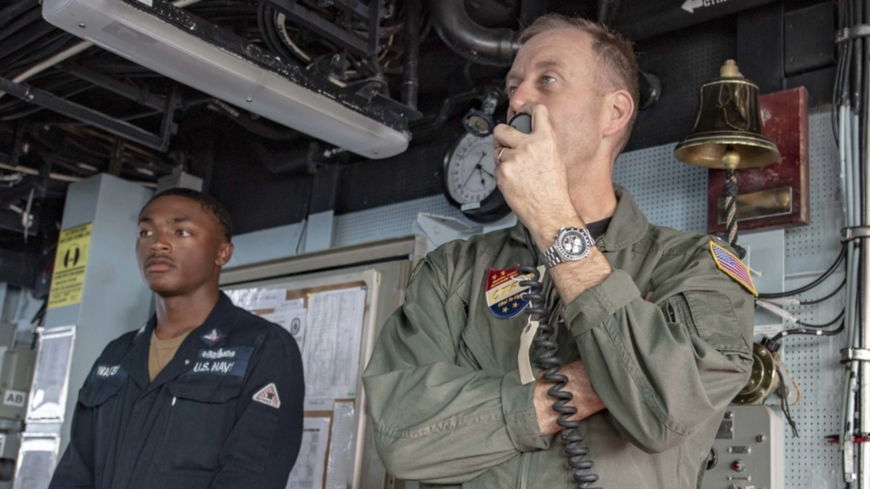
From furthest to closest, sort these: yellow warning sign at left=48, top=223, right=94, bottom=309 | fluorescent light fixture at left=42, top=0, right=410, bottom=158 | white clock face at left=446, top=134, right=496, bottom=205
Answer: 1. yellow warning sign at left=48, top=223, right=94, bottom=309
2. white clock face at left=446, top=134, right=496, bottom=205
3. fluorescent light fixture at left=42, top=0, right=410, bottom=158

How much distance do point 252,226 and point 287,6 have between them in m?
2.28

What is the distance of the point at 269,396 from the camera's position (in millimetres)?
2824

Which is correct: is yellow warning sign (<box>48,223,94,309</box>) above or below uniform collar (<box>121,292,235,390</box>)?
above

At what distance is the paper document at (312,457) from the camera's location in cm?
353

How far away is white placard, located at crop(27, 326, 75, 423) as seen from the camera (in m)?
4.60

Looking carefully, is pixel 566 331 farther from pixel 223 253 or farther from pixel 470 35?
pixel 223 253

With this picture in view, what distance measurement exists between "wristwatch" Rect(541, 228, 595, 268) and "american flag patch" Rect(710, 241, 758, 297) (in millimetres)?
307

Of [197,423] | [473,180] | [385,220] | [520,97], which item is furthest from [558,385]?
[385,220]

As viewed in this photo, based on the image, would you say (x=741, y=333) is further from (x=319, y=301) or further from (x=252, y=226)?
(x=252, y=226)

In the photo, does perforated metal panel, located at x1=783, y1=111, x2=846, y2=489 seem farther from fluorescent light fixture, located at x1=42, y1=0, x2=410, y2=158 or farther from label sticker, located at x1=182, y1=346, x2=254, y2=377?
label sticker, located at x1=182, y1=346, x2=254, y2=377

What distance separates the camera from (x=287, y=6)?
2914 mm

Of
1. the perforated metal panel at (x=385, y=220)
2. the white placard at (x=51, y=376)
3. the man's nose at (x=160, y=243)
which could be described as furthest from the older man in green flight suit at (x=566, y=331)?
the white placard at (x=51, y=376)

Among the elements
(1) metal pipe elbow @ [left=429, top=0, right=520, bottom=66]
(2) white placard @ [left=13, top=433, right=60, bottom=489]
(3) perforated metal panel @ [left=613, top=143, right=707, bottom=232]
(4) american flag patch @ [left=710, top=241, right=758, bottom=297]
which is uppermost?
(1) metal pipe elbow @ [left=429, top=0, right=520, bottom=66]

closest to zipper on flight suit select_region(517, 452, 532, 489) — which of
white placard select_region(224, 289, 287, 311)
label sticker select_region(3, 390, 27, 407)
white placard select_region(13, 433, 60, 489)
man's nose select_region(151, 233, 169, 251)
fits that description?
man's nose select_region(151, 233, 169, 251)
